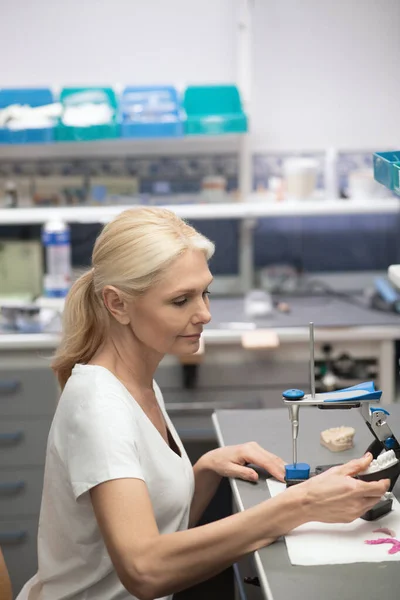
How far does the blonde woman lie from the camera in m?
1.49

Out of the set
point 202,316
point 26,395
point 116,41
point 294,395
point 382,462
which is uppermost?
point 116,41

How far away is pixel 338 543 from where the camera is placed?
154 centimetres

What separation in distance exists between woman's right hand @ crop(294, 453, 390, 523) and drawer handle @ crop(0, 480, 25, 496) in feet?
6.25

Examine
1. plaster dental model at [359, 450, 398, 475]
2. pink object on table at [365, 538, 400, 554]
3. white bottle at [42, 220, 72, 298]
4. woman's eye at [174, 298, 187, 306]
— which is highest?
woman's eye at [174, 298, 187, 306]

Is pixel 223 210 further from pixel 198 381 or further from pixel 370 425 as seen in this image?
pixel 370 425

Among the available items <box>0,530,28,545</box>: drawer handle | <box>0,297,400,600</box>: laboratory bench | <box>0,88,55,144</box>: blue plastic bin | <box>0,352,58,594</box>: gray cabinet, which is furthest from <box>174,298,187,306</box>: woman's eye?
<box>0,88,55,144</box>: blue plastic bin

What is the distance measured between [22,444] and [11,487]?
0.16 meters

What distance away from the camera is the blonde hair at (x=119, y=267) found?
66.0 inches

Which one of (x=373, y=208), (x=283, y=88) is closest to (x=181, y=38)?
(x=283, y=88)

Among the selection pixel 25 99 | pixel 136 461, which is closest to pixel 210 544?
pixel 136 461

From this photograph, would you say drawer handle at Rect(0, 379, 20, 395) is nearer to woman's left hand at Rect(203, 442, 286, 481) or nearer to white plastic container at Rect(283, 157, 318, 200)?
white plastic container at Rect(283, 157, 318, 200)

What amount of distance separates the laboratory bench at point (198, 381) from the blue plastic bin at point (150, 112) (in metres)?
0.77

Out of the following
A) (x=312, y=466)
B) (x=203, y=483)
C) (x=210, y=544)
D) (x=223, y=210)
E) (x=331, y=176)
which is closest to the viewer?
(x=210, y=544)

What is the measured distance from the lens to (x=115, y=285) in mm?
1708
